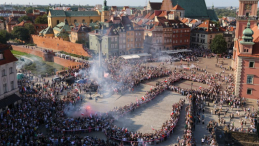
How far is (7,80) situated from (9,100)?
2210 millimetres

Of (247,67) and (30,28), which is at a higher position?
(30,28)

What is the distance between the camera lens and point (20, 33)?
81.9 m

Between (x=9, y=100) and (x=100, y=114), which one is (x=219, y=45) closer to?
(x=100, y=114)

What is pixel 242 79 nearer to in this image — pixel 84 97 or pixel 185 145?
pixel 185 145

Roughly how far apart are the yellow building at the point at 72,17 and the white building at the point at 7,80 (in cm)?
5800

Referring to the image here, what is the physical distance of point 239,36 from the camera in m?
46.7

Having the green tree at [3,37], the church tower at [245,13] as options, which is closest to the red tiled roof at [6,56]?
the church tower at [245,13]

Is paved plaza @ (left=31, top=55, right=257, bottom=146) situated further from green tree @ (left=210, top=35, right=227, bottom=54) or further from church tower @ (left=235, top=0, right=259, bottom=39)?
green tree @ (left=210, top=35, right=227, bottom=54)

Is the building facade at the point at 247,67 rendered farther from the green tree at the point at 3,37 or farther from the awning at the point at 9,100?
the green tree at the point at 3,37

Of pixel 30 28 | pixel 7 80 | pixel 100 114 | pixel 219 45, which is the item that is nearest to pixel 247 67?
pixel 100 114

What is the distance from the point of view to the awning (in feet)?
95.3

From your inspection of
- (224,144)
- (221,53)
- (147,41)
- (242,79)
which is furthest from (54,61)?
(224,144)

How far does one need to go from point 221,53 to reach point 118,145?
45598 millimetres

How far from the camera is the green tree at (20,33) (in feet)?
268
